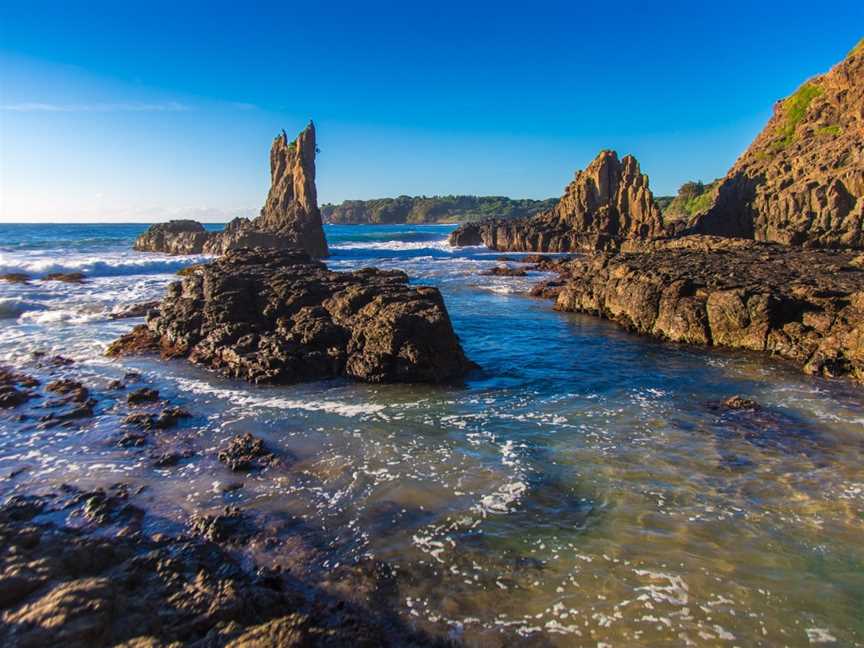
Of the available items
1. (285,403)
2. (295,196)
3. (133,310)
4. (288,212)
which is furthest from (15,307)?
(295,196)

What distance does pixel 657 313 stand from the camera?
22656 mm

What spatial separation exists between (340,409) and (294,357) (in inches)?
144

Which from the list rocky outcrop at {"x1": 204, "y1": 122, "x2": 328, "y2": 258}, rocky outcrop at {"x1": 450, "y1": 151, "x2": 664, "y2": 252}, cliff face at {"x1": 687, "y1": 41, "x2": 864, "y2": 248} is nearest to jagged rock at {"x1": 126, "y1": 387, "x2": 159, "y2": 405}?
cliff face at {"x1": 687, "y1": 41, "x2": 864, "y2": 248}

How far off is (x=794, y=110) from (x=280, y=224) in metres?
83.4

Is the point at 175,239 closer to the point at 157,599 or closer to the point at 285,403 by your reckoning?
the point at 285,403

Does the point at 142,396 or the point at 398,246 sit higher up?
the point at 398,246

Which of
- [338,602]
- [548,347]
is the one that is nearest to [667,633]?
[338,602]

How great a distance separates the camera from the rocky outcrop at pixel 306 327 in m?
15.9

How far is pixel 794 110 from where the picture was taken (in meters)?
83.9

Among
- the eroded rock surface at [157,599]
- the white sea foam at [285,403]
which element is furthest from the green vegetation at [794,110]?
the eroded rock surface at [157,599]

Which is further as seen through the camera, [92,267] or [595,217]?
[595,217]

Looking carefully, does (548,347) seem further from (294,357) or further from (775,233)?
(775,233)

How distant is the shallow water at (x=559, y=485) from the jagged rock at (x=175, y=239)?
61.2 meters

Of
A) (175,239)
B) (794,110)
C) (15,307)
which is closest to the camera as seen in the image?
(15,307)
